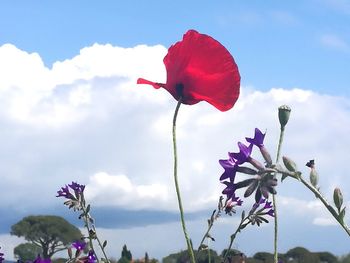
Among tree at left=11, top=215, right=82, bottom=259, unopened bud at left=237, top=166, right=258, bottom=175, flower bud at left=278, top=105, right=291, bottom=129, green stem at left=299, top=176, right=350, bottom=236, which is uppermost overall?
tree at left=11, top=215, right=82, bottom=259

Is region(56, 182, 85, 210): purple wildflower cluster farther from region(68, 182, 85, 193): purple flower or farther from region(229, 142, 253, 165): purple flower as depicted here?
region(229, 142, 253, 165): purple flower

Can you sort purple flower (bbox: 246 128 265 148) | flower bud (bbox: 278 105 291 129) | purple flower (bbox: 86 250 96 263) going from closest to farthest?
1. purple flower (bbox: 246 128 265 148)
2. flower bud (bbox: 278 105 291 129)
3. purple flower (bbox: 86 250 96 263)

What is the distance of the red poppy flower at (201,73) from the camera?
291 cm

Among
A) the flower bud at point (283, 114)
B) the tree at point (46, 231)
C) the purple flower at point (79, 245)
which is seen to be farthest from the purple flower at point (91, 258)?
the tree at point (46, 231)

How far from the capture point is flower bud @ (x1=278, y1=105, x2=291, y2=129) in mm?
3262

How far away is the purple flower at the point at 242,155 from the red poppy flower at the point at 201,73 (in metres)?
0.59

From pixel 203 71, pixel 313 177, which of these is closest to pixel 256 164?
pixel 313 177

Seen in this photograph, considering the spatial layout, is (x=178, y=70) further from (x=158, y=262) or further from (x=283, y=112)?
(x=158, y=262)

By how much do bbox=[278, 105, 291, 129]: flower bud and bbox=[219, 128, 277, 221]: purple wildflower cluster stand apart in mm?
876

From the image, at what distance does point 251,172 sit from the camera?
2.18m

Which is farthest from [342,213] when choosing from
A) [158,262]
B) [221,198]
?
[158,262]

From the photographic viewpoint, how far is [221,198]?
4594 millimetres

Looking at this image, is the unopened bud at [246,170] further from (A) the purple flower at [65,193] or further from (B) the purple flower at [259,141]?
(A) the purple flower at [65,193]

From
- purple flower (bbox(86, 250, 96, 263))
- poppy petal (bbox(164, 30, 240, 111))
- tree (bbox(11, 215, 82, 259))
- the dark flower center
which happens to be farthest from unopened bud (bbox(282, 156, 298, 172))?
→ tree (bbox(11, 215, 82, 259))
